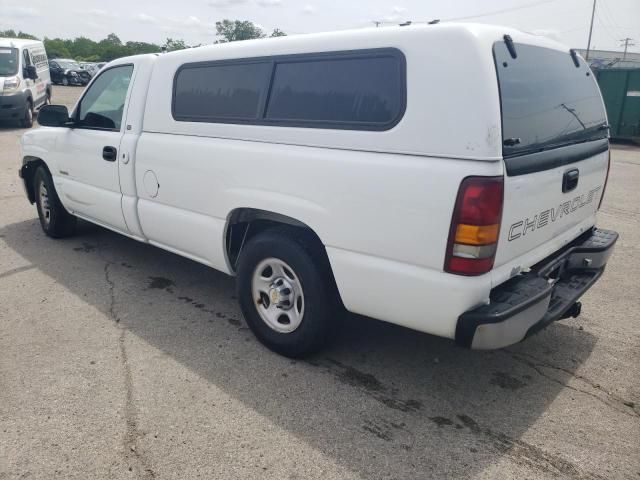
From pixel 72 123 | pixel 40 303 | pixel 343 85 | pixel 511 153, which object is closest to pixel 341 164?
pixel 343 85

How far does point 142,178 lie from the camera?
419 cm

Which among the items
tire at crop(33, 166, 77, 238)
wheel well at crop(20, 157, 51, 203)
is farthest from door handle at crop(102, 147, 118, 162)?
wheel well at crop(20, 157, 51, 203)

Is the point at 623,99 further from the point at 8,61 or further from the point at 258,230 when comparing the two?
the point at 8,61

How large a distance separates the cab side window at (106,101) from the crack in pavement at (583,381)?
11.9ft

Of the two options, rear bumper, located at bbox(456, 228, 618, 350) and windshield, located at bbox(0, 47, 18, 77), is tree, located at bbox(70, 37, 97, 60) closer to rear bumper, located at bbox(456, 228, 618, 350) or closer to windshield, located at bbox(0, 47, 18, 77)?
windshield, located at bbox(0, 47, 18, 77)

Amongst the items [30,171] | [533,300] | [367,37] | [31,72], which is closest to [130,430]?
[533,300]

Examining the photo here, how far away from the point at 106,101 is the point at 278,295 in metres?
2.64

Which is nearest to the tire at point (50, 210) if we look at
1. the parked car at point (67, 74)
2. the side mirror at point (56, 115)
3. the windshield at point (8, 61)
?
the side mirror at point (56, 115)

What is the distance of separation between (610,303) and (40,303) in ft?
15.2

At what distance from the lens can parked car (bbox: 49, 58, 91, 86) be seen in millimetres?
31641

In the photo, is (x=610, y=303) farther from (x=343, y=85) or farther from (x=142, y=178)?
(x=142, y=178)

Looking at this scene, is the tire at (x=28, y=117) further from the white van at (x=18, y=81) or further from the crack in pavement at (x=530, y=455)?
the crack in pavement at (x=530, y=455)

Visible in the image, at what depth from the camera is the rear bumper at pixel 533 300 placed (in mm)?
2525

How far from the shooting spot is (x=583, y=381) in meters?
3.20
